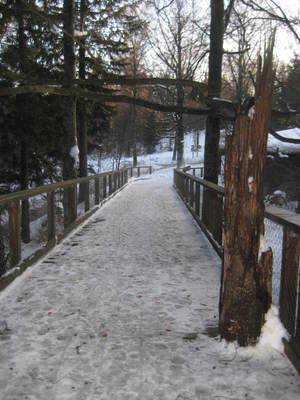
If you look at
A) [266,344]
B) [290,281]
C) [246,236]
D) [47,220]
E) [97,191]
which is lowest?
[266,344]

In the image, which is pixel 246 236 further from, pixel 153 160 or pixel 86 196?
pixel 153 160

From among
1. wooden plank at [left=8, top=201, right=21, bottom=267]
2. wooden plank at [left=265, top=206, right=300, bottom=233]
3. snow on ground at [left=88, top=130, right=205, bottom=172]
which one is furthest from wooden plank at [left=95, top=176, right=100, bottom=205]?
snow on ground at [left=88, top=130, right=205, bottom=172]

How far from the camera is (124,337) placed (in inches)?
144

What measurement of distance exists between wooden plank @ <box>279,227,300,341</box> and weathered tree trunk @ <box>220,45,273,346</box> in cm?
18

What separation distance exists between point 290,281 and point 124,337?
149cm

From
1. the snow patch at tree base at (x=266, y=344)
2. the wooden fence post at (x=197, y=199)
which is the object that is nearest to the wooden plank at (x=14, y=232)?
the snow patch at tree base at (x=266, y=344)

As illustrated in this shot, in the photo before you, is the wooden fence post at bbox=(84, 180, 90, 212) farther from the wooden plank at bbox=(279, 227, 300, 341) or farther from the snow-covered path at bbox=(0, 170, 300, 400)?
the wooden plank at bbox=(279, 227, 300, 341)

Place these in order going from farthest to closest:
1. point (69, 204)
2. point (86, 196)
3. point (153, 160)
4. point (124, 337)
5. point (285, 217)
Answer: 1. point (153, 160)
2. point (86, 196)
3. point (69, 204)
4. point (124, 337)
5. point (285, 217)

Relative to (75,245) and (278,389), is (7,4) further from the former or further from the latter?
(278,389)

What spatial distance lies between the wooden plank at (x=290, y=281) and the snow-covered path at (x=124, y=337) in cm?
31

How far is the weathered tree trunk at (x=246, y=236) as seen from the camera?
11.0 feet

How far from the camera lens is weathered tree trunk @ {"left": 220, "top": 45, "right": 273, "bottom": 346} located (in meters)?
3.36

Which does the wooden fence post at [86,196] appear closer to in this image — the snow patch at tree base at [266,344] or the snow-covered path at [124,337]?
the snow-covered path at [124,337]

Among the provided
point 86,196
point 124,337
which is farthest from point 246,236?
point 86,196
